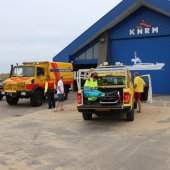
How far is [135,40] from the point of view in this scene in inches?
1078

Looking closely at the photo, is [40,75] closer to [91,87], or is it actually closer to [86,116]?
[86,116]

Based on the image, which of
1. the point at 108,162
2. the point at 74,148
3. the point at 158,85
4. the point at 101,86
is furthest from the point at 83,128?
the point at 158,85

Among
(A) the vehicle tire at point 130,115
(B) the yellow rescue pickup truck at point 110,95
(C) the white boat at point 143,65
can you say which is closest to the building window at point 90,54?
(C) the white boat at point 143,65

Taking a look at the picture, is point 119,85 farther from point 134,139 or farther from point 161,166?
point 161,166

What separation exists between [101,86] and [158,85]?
14206mm

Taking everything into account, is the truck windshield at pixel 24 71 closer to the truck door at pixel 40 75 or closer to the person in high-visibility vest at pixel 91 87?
the truck door at pixel 40 75

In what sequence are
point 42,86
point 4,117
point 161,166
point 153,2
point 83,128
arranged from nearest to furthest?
point 161,166
point 83,128
point 4,117
point 42,86
point 153,2

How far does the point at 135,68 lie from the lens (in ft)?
89.8

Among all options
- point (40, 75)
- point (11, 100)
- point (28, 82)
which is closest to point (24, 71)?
point (40, 75)

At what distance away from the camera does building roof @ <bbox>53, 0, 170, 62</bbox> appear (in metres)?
25.6

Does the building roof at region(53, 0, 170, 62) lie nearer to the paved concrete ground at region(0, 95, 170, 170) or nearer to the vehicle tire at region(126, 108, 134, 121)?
the paved concrete ground at region(0, 95, 170, 170)

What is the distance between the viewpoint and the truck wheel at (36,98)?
19.2m

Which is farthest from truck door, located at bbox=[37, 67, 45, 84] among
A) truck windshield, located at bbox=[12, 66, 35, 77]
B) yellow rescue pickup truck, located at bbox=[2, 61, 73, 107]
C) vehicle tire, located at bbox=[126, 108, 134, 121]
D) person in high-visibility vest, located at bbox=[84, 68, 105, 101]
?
vehicle tire, located at bbox=[126, 108, 134, 121]

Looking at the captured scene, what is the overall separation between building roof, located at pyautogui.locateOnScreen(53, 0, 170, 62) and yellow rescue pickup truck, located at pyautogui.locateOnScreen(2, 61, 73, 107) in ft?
25.9
